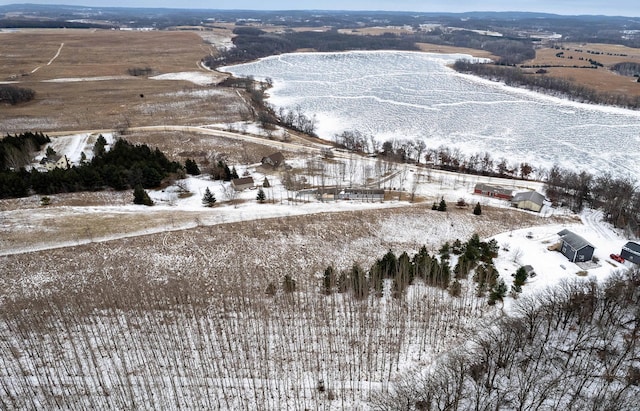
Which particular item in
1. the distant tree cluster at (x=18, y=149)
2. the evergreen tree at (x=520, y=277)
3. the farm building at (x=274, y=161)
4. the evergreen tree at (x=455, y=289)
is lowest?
the evergreen tree at (x=455, y=289)

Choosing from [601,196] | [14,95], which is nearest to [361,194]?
[601,196]

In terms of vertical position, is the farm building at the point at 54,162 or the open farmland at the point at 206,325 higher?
the farm building at the point at 54,162

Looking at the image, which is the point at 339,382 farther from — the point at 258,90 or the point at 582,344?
A: the point at 258,90

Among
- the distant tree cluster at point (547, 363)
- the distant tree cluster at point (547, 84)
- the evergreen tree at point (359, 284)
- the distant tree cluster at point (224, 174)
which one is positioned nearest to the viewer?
the distant tree cluster at point (547, 363)

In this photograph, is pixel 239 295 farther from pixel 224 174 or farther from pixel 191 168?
pixel 191 168

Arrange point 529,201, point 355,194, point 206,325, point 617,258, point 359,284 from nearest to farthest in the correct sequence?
point 206,325
point 359,284
point 617,258
point 529,201
point 355,194

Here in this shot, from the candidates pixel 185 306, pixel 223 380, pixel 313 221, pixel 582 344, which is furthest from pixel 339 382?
pixel 313 221

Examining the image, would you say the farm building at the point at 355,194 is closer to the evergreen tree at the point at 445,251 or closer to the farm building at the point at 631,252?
the evergreen tree at the point at 445,251

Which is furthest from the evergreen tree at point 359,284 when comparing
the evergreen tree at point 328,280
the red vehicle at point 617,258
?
the red vehicle at point 617,258
